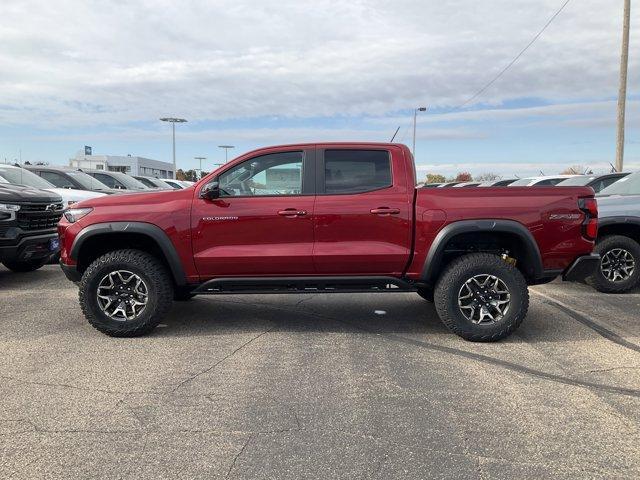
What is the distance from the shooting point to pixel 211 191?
16.9 feet

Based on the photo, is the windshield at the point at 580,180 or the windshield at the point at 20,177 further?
the windshield at the point at 580,180

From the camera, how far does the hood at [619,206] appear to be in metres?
7.29

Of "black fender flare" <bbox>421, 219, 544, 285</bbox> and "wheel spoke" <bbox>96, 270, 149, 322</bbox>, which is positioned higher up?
"black fender flare" <bbox>421, 219, 544, 285</bbox>

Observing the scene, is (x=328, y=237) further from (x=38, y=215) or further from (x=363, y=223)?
(x=38, y=215)

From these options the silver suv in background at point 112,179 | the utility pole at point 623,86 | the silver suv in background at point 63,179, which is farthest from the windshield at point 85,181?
the utility pole at point 623,86

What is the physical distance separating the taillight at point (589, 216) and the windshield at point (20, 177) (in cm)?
953

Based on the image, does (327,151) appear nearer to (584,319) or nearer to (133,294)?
(133,294)

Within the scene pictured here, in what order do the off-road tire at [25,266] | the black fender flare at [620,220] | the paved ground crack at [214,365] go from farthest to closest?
the off-road tire at [25,266] → the black fender flare at [620,220] → the paved ground crack at [214,365]

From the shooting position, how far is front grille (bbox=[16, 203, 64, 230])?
25.0 ft

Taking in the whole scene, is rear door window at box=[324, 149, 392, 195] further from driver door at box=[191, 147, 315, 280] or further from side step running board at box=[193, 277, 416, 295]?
side step running board at box=[193, 277, 416, 295]

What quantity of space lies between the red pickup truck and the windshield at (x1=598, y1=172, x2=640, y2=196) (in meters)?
3.23

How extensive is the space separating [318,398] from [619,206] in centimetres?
560

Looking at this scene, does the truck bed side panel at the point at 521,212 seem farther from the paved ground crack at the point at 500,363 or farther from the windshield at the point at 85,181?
the windshield at the point at 85,181

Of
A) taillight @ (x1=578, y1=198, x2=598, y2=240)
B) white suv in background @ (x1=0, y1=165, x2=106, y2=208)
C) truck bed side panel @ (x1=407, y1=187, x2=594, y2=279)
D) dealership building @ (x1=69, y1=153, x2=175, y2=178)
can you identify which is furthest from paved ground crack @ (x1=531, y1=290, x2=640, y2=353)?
dealership building @ (x1=69, y1=153, x2=175, y2=178)
